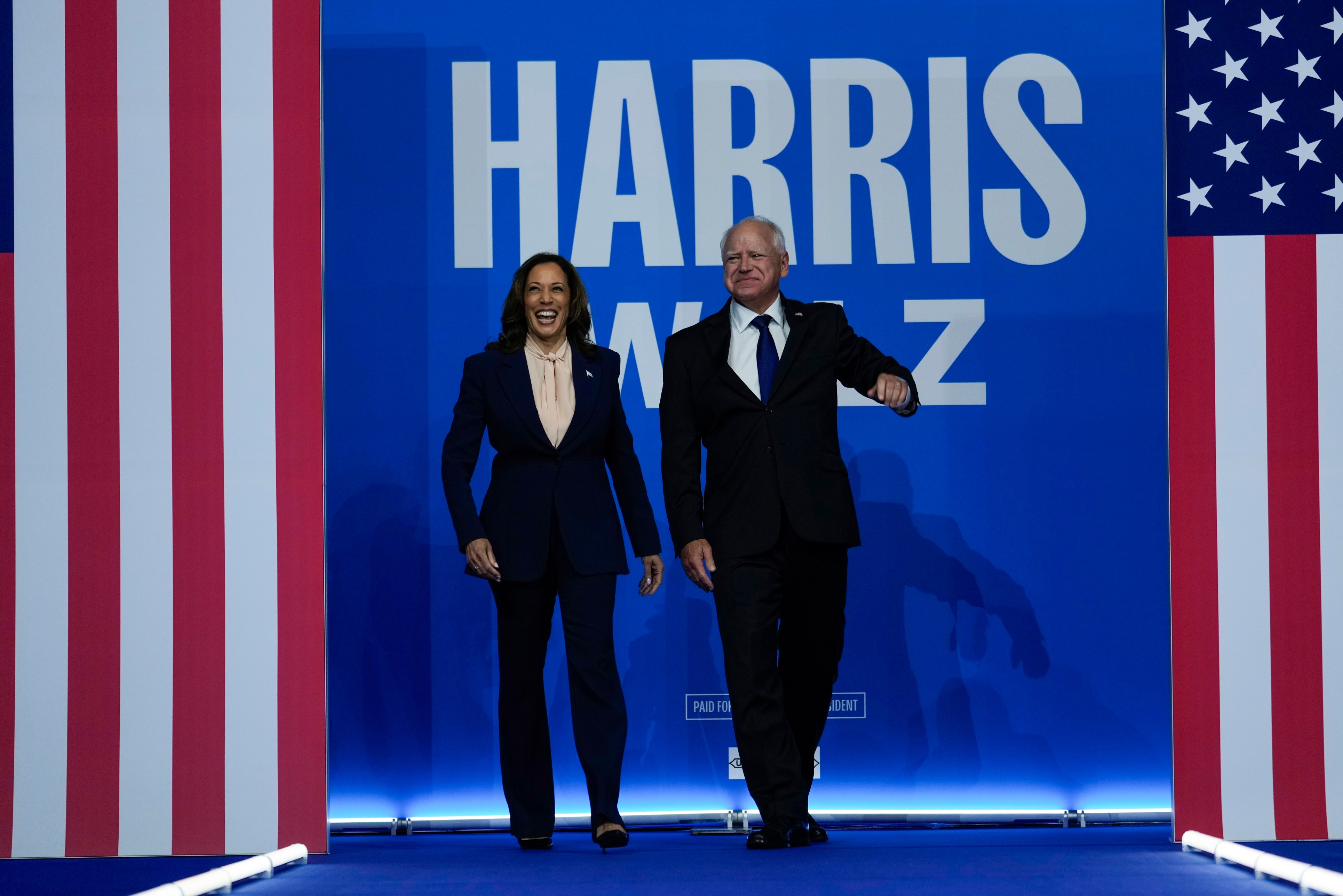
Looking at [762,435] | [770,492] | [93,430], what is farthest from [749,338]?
[93,430]

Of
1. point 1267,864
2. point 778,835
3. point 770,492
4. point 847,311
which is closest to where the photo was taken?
point 1267,864

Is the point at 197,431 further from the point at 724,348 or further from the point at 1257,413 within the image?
the point at 1257,413

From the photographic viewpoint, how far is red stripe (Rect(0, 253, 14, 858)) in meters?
3.16

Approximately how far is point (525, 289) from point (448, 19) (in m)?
1.21

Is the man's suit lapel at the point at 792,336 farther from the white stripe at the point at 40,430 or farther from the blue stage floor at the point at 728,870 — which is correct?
→ the white stripe at the point at 40,430

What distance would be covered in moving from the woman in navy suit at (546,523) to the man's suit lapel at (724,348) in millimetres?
285

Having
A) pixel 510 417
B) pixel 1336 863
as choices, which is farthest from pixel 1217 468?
pixel 510 417

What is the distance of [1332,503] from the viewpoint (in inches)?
126

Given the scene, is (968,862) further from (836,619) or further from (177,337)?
(177,337)

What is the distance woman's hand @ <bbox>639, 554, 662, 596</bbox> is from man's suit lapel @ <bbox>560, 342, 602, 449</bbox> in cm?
37

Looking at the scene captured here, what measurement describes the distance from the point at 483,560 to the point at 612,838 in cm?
74

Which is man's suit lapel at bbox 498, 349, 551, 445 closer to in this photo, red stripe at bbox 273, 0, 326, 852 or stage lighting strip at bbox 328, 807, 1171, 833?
red stripe at bbox 273, 0, 326, 852

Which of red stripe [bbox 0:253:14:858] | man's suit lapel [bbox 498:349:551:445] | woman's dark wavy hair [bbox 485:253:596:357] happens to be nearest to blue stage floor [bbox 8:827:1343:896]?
red stripe [bbox 0:253:14:858]

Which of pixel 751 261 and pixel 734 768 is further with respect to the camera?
pixel 734 768
